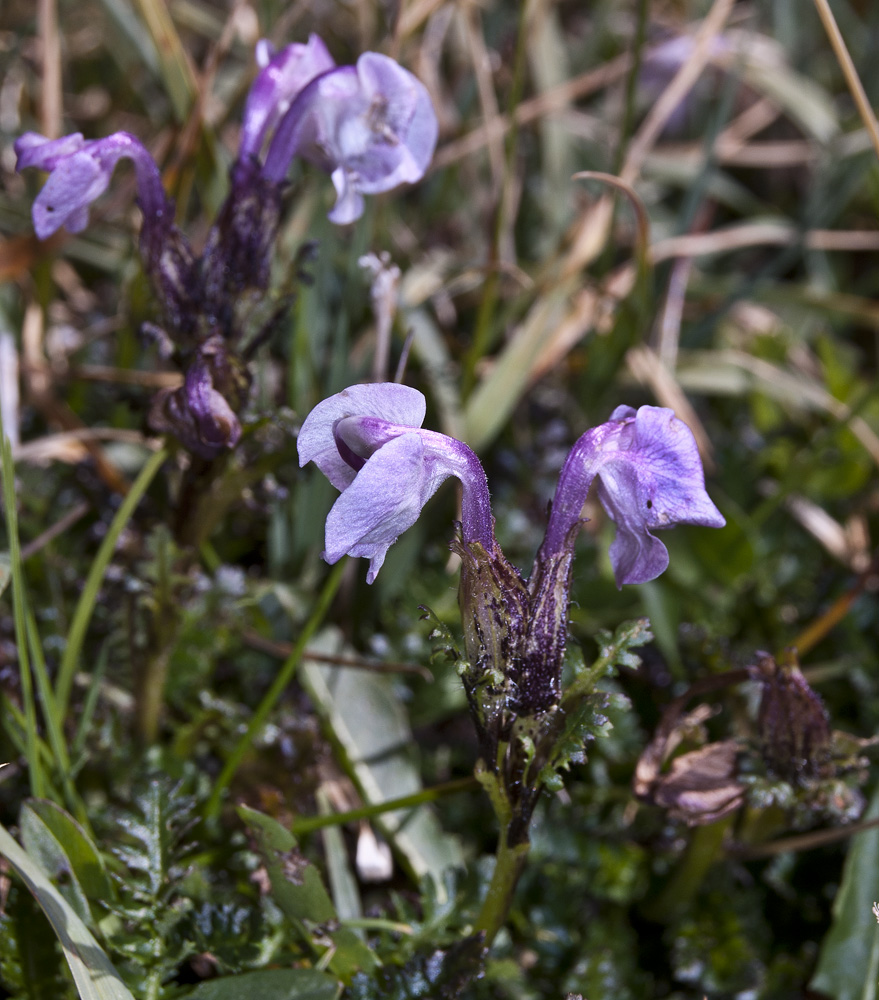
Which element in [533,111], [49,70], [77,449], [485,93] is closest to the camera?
[77,449]

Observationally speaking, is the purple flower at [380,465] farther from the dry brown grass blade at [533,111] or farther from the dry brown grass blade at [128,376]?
the dry brown grass blade at [533,111]

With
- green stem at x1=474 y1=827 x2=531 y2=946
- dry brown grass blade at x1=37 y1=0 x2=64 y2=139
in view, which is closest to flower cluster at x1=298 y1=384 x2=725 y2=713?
green stem at x1=474 y1=827 x2=531 y2=946

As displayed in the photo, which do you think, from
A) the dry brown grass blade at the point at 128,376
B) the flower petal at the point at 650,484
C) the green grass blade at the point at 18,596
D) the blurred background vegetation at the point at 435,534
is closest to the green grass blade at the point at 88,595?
the blurred background vegetation at the point at 435,534

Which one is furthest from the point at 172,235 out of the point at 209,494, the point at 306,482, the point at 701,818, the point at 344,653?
the point at 701,818

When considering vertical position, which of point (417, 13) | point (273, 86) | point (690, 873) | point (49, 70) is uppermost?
point (49, 70)

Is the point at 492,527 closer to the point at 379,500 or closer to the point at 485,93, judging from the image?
the point at 379,500

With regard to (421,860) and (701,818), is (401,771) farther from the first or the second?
(701,818)

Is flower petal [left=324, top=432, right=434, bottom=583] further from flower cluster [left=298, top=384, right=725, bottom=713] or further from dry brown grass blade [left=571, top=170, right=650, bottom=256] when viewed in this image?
dry brown grass blade [left=571, top=170, right=650, bottom=256]

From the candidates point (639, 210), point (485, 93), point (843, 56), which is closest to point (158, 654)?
point (639, 210)
